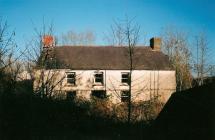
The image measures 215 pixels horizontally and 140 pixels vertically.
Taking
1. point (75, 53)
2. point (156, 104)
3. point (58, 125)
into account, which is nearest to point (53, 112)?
point (58, 125)

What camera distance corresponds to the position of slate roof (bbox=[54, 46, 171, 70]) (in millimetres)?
40281

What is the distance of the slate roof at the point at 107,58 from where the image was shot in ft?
132

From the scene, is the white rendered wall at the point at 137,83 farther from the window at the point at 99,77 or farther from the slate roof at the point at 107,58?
the slate roof at the point at 107,58

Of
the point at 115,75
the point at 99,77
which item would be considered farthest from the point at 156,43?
the point at 99,77

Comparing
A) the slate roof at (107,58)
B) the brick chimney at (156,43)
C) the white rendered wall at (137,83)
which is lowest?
the white rendered wall at (137,83)

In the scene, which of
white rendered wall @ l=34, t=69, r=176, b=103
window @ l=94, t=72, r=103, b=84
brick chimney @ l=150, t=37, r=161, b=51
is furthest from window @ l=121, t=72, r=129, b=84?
brick chimney @ l=150, t=37, r=161, b=51

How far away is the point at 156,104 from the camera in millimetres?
29328

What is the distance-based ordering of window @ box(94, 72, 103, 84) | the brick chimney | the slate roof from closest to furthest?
window @ box(94, 72, 103, 84)
the slate roof
the brick chimney

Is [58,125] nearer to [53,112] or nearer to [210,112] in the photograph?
[53,112]

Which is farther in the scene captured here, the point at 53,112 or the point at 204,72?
the point at 204,72

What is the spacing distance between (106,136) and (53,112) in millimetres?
3926

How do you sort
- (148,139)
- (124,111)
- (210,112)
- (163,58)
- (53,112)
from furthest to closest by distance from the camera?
(163,58) < (124,111) < (53,112) < (148,139) < (210,112)

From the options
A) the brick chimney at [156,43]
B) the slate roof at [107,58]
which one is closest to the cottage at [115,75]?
the slate roof at [107,58]

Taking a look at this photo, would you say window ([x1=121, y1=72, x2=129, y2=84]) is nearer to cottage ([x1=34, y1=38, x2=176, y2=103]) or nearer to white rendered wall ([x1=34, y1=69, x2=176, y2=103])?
cottage ([x1=34, y1=38, x2=176, y2=103])
